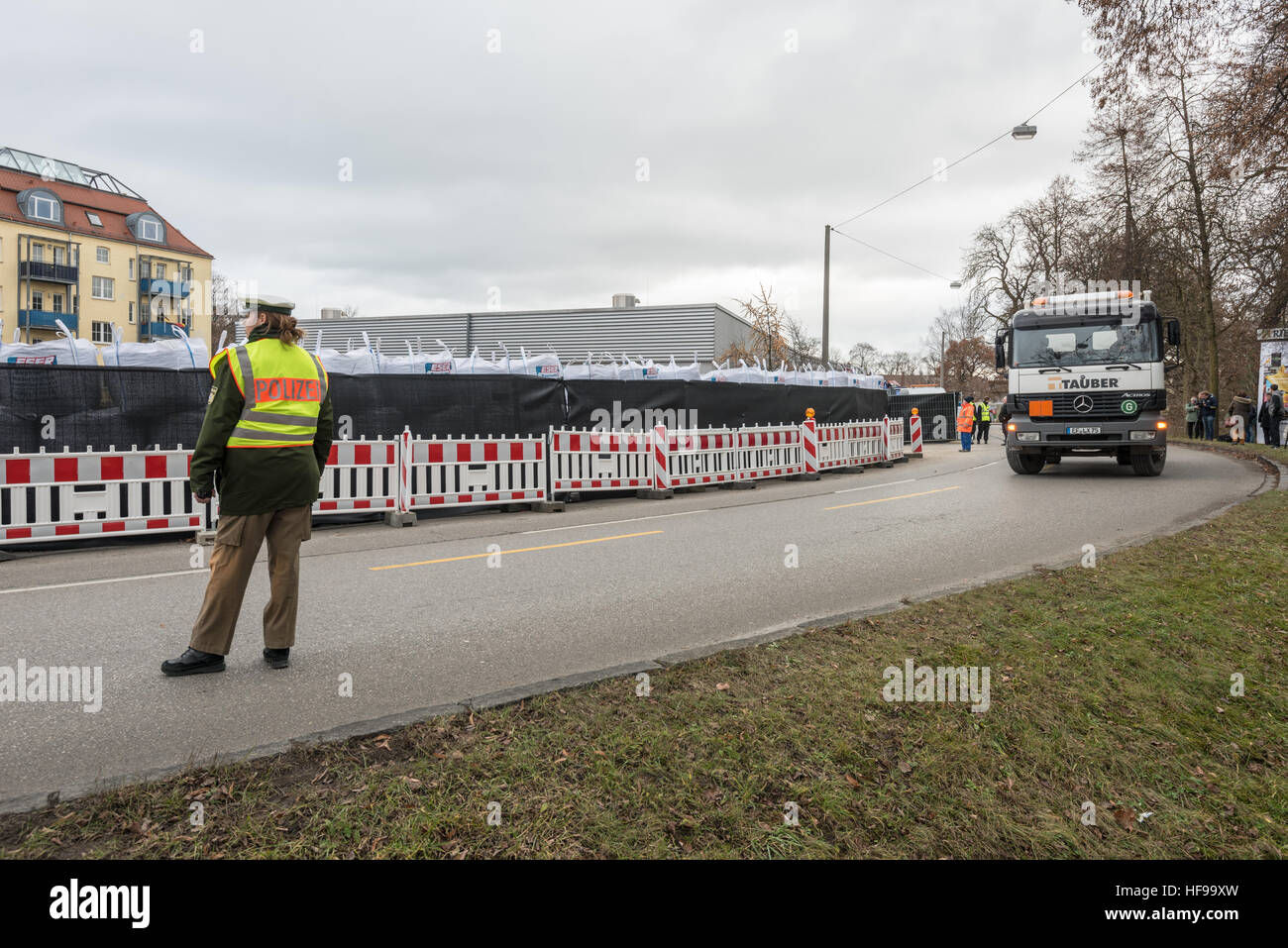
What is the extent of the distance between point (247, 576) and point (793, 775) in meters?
3.23

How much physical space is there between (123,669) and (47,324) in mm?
64846

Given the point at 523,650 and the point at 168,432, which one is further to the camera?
the point at 168,432

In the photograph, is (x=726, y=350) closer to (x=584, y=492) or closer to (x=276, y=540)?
(x=584, y=492)

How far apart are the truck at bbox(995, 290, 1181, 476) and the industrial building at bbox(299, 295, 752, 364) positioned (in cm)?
2383

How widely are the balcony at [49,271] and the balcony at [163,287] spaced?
5196 mm

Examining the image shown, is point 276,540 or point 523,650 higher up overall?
point 276,540

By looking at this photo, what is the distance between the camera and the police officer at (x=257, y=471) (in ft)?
15.1

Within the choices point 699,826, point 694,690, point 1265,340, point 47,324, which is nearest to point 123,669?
point 694,690

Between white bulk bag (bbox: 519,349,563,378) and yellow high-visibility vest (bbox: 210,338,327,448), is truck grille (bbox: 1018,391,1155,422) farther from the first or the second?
yellow high-visibility vest (bbox: 210,338,327,448)

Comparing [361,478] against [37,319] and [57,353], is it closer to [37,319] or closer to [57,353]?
[57,353]

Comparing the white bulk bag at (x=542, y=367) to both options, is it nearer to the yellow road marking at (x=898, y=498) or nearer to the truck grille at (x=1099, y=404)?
the yellow road marking at (x=898, y=498)

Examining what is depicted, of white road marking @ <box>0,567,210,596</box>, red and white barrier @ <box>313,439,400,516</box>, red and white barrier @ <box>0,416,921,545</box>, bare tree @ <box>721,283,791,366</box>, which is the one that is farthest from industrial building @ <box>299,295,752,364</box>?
white road marking @ <box>0,567,210,596</box>

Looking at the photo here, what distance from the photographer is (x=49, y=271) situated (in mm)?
56156

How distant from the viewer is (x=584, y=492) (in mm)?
14062
